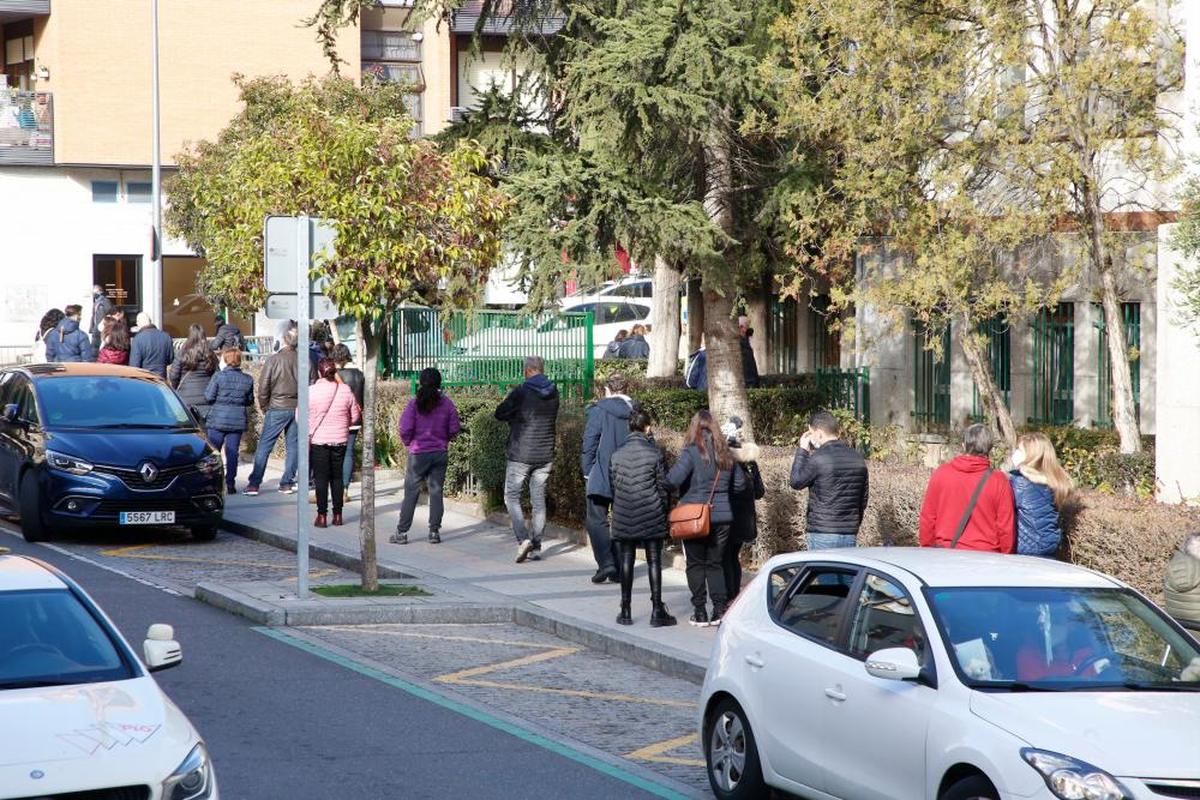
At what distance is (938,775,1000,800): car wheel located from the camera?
6.52 meters

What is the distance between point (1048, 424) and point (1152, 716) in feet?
43.3

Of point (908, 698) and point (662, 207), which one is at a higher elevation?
point (662, 207)

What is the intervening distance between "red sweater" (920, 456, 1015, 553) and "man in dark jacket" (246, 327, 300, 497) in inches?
423

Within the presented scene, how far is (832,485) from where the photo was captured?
39.9ft

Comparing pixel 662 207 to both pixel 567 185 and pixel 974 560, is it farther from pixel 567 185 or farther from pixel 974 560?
pixel 974 560

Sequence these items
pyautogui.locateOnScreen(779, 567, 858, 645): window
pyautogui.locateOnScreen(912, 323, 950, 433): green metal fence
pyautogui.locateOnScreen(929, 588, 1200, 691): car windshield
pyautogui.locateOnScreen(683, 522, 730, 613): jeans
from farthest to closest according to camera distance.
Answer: pyautogui.locateOnScreen(912, 323, 950, 433): green metal fence < pyautogui.locateOnScreen(683, 522, 730, 613): jeans < pyautogui.locateOnScreen(779, 567, 858, 645): window < pyautogui.locateOnScreen(929, 588, 1200, 691): car windshield

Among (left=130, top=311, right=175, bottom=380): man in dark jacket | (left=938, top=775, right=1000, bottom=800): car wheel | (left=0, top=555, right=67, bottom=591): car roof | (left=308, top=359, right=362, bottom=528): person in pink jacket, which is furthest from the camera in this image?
(left=130, top=311, right=175, bottom=380): man in dark jacket

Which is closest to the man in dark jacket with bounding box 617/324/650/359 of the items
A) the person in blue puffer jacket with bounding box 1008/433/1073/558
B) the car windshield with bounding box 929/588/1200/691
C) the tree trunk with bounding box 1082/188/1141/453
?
the tree trunk with bounding box 1082/188/1141/453

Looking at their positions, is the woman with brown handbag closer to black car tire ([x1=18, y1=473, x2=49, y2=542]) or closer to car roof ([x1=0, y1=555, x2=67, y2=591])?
car roof ([x1=0, y1=555, x2=67, y2=591])

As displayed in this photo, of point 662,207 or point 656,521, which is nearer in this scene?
point 656,521

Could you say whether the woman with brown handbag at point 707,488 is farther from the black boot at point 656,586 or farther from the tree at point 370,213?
the tree at point 370,213

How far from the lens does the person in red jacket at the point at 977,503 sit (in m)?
10.9

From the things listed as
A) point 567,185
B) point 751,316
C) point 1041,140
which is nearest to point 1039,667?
point 1041,140

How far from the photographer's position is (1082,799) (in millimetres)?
6172
